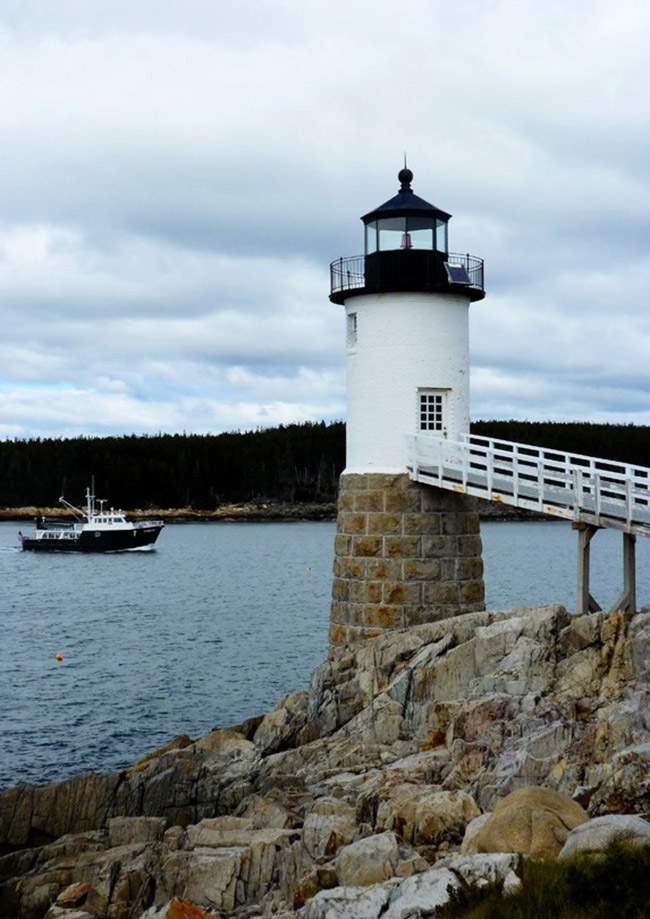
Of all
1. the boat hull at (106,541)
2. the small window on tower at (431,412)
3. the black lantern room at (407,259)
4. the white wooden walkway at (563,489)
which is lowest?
the boat hull at (106,541)

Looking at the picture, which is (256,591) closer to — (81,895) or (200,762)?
(200,762)

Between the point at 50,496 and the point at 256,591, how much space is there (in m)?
87.3

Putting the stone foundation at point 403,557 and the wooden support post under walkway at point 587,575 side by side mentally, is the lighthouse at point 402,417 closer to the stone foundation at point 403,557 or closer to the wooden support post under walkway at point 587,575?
the stone foundation at point 403,557

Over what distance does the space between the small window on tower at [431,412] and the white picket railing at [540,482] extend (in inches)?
11.5

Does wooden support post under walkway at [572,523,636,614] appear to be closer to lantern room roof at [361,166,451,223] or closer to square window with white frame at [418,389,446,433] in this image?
square window with white frame at [418,389,446,433]

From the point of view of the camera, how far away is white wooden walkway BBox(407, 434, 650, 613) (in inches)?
655

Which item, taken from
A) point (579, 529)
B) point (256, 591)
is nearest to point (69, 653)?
point (256, 591)

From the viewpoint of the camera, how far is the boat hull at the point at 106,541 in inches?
3014

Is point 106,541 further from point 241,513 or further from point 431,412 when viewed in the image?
point 431,412

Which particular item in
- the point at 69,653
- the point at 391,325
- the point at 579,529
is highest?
the point at 391,325

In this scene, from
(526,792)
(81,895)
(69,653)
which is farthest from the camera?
(69,653)

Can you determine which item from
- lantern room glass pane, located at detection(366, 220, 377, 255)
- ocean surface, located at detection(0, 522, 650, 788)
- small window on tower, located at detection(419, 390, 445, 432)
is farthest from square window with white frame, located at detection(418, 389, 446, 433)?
ocean surface, located at detection(0, 522, 650, 788)

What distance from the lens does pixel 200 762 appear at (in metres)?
16.7

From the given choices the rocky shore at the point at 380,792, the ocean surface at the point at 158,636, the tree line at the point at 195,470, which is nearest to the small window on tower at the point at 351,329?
the rocky shore at the point at 380,792
